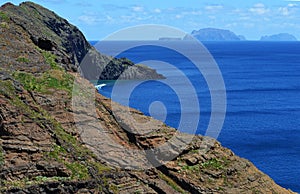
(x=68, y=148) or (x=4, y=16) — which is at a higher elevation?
(x=4, y=16)

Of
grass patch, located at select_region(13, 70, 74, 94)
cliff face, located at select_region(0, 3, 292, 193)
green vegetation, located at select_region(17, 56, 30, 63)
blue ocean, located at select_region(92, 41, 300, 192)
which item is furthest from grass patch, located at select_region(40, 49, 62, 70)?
blue ocean, located at select_region(92, 41, 300, 192)

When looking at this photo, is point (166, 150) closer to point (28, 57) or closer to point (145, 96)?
point (28, 57)

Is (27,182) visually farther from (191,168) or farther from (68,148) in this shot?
(191,168)

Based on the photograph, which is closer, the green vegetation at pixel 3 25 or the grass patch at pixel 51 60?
the grass patch at pixel 51 60

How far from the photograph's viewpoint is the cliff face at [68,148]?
23.8 metres

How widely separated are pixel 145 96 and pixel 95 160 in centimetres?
11002

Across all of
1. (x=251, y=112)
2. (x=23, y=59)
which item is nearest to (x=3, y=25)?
(x=23, y=59)

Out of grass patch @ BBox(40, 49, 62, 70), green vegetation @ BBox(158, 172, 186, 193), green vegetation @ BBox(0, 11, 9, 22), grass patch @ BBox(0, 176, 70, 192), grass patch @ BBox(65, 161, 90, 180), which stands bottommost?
grass patch @ BBox(0, 176, 70, 192)

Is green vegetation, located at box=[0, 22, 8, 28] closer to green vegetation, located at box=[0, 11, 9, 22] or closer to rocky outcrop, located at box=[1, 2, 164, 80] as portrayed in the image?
green vegetation, located at box=[0, 11, 9, 22]

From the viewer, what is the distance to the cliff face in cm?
2377

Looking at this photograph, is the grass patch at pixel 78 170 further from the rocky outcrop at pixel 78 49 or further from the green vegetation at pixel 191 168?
the rocky outcrop at pixel 78 49

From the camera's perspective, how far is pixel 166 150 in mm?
28141

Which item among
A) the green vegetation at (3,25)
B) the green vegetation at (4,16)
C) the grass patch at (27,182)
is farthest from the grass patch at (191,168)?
the green vegetation at (4,16)

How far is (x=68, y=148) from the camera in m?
25.5
